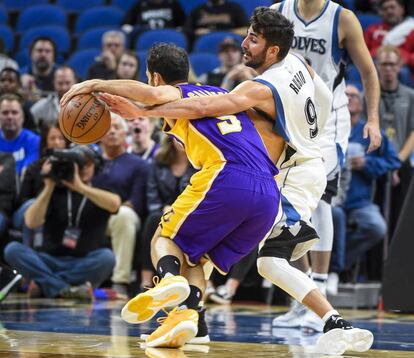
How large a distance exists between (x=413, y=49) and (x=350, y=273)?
113 inches

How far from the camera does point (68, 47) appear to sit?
13094mm

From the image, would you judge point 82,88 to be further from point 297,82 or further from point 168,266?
point 297,82

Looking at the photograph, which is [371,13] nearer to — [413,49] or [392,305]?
[413,49]

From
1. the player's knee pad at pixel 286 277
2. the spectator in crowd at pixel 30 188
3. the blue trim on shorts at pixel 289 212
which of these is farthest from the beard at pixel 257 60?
the spectator in crowd at pixel 30 188

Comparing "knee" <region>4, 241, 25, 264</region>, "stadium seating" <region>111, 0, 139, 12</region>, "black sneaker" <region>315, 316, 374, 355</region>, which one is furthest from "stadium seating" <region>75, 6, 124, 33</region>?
"black sneaker" <region>315, 316, 374, 355</region>

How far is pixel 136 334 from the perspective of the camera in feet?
16.9

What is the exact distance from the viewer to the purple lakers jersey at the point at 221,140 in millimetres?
4465

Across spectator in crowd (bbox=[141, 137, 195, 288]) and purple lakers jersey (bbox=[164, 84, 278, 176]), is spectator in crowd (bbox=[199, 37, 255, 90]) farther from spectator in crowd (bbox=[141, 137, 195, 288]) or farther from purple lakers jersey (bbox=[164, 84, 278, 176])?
purple lakers jersey (bbox=[164, 84, 278, 176])

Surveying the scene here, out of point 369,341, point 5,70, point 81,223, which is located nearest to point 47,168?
point 81,223

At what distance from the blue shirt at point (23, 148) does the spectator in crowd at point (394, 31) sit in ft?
12.4

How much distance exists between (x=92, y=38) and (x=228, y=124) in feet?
28.5

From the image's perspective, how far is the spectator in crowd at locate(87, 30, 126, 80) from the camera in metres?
11.0

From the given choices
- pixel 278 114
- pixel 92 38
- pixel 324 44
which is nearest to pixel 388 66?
pixel 324 44

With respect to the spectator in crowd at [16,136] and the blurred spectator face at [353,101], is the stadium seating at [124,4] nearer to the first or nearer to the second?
the spectator in crowd at [16,136]
